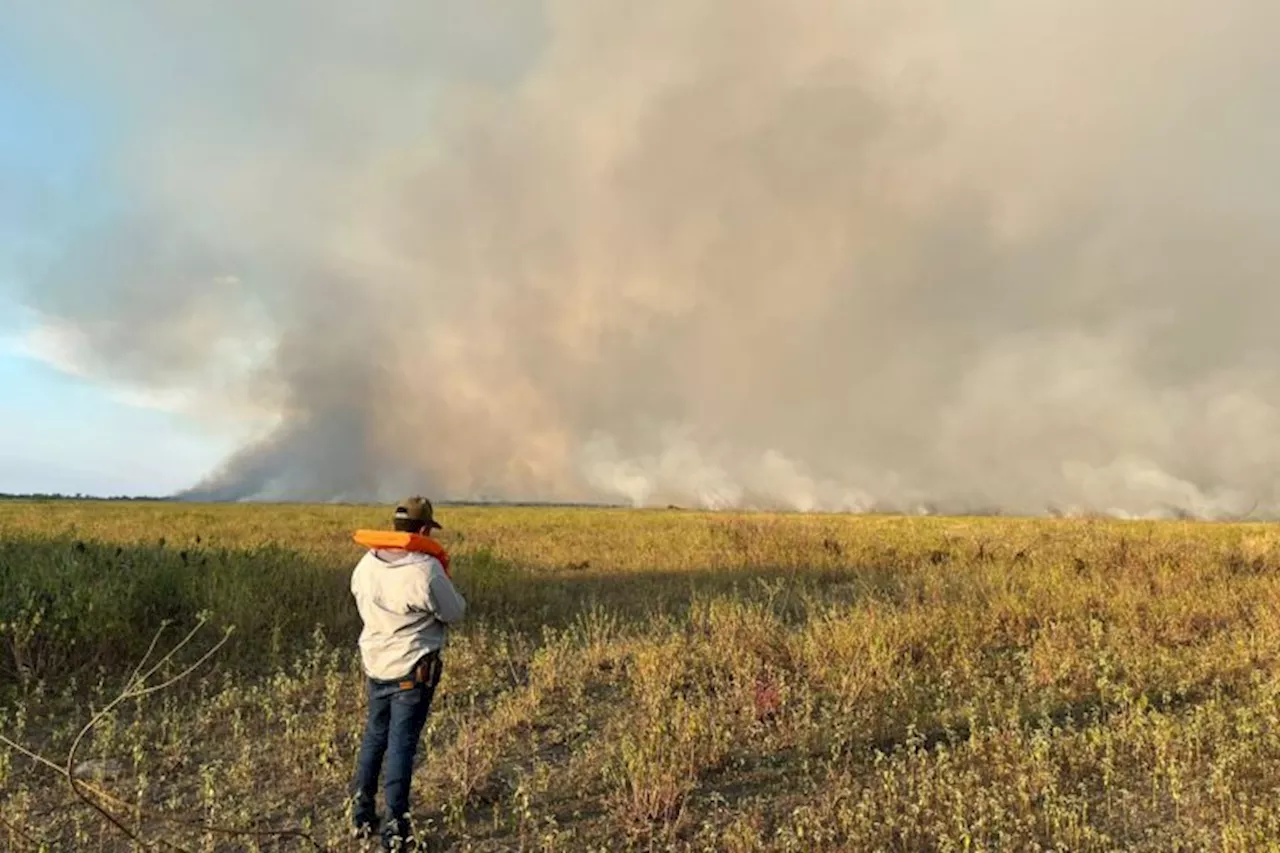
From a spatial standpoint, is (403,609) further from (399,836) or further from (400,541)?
(399,836)

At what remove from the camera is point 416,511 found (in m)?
5.33

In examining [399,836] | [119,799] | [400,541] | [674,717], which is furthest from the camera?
[674,717]

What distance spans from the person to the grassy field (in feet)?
1.33

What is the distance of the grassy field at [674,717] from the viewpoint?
5.27 meters

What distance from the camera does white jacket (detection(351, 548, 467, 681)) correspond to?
513cm

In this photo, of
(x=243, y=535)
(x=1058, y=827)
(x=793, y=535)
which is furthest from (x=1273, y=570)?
(x=243, y=535)

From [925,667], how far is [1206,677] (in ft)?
9.33

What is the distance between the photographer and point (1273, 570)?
15.8 meters

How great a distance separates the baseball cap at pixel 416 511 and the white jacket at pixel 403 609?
0.24 m

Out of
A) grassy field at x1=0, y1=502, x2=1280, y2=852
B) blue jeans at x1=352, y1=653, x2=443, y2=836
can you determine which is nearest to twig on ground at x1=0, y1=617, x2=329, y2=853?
grassy field at x1=0, y1=502, x2=1280, y2=852

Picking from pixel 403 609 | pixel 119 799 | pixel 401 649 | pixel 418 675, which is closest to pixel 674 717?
pixel 418 675

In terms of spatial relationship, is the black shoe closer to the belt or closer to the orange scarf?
the belt

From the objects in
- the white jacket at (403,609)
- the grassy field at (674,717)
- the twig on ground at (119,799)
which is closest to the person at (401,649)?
the white jacket at (403,609)

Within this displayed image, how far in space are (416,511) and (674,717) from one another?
10.0ft
